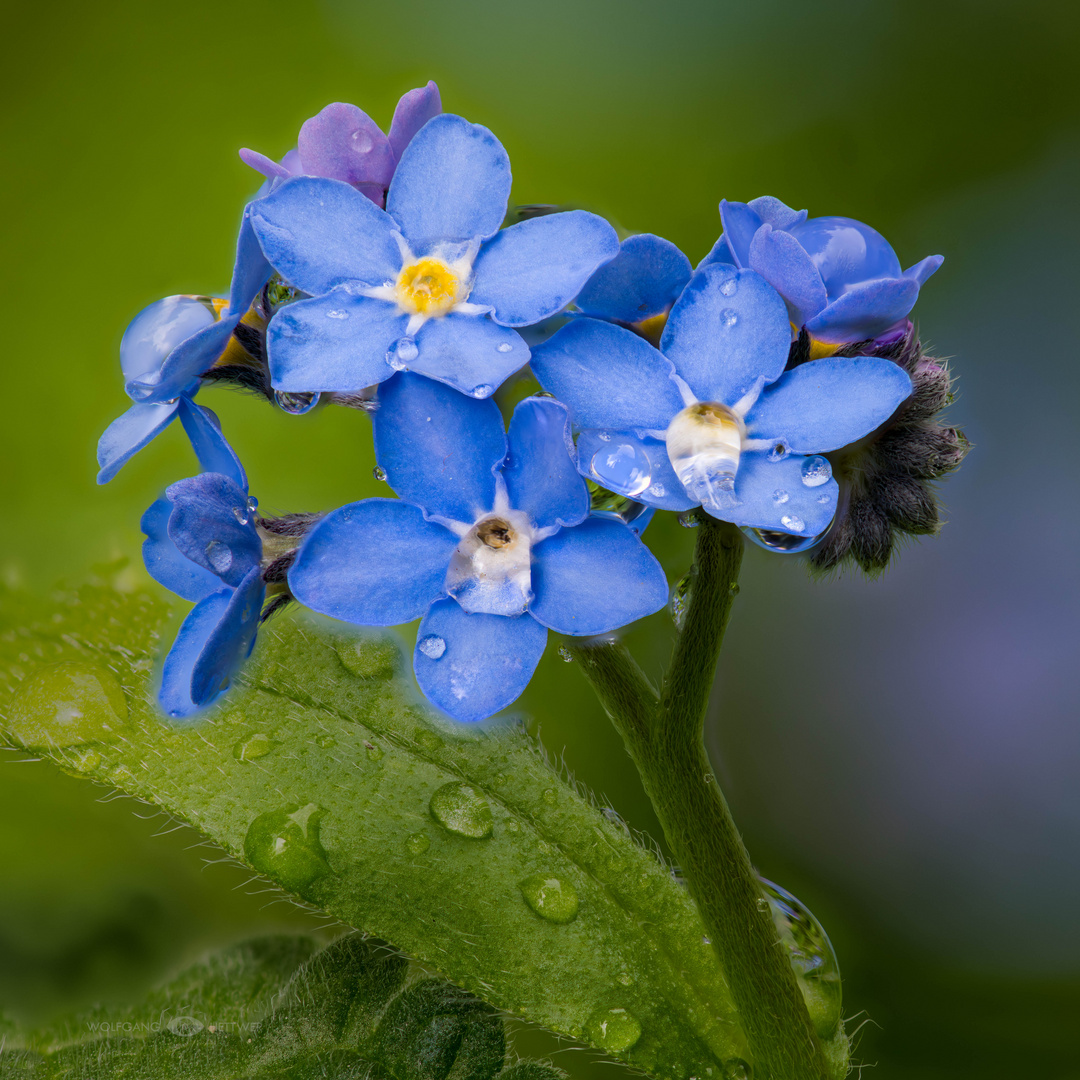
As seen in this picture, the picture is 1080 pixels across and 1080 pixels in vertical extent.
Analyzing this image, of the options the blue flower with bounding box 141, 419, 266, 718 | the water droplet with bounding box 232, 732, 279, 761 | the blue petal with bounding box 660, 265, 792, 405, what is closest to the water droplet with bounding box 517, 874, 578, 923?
the water droplet with bounding box 232, 732, 279, 761

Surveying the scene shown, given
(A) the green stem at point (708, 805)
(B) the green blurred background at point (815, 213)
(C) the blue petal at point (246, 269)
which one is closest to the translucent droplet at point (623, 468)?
(A) the green stem at point (708, 805)

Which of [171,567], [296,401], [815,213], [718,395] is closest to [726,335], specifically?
[718,395]

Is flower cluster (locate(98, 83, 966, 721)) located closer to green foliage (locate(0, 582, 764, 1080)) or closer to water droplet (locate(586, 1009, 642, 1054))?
green foliage (locate(0, 582, 764, 1080))

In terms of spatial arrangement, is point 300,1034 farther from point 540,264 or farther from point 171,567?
point 540,264

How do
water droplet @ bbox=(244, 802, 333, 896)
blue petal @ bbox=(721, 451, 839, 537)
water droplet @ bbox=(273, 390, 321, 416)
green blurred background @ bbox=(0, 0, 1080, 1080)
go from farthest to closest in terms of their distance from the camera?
green blurred background @ bbox=(0, 0, 1080, 1080), water droplet @ bbox=(244, 802, 333, 896), water droplet @ bbox=(273, 390, 321, 416), blue petal @ bbox=(721, 451, 839, 537)

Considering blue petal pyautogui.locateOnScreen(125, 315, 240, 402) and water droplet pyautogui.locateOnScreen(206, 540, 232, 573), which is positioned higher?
blue petal pyautogui.locateOnScreen(125, 315, 240, 402)

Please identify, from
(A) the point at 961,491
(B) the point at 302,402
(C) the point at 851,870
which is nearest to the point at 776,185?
(A) the point at 961,491

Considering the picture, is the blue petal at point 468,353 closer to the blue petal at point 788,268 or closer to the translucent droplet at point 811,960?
the blue petal at point 788,268
